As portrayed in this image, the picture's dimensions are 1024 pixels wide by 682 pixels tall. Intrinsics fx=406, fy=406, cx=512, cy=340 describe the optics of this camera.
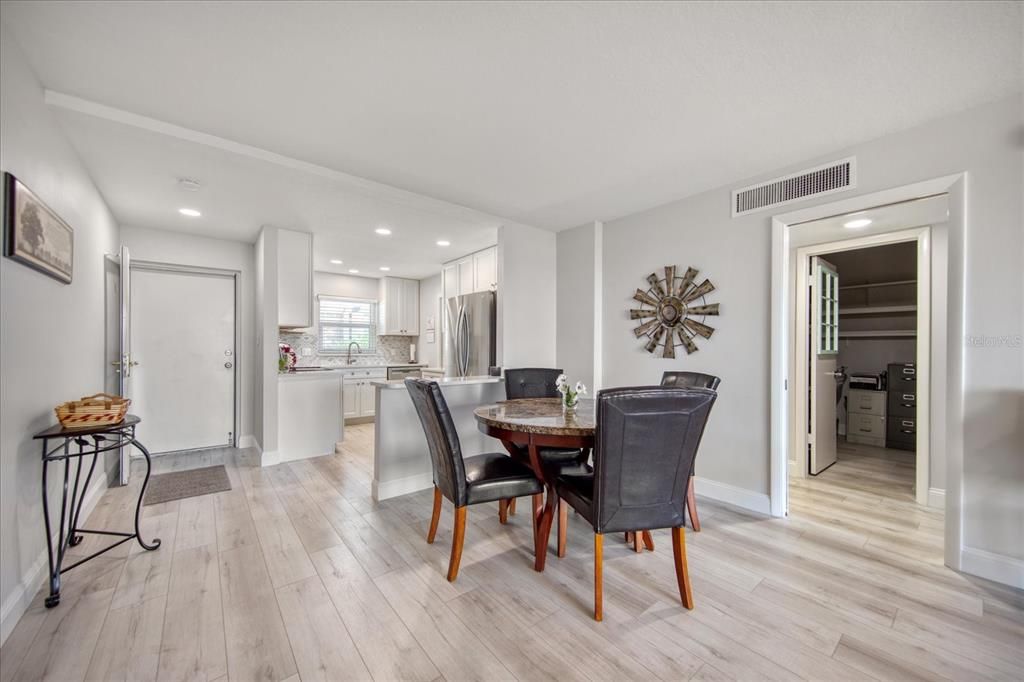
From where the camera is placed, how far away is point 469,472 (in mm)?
2213

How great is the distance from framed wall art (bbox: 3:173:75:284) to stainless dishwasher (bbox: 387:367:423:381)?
3.99 m

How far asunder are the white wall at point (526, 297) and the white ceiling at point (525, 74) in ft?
4.33

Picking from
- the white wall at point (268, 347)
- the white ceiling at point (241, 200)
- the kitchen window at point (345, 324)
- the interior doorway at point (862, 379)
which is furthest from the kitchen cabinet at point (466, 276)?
the interior doorway at point (862, 379)

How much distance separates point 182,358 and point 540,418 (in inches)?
165

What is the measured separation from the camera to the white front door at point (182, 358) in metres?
4.12

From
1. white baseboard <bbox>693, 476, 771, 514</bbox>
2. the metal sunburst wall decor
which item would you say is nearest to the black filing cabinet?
white baseboard <bbox>693, 476, 771, 514</bbox>

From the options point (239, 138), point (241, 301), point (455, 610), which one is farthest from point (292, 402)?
point (455, 610)

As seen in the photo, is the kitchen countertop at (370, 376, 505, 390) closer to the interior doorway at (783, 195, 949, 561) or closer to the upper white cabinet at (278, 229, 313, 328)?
Answer: the upper white cabinet at (278, 229, 313, 328)

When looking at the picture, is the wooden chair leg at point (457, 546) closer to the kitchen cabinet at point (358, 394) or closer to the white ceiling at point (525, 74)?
the white ceiling at point (525, 74)

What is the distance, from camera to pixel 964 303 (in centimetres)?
217

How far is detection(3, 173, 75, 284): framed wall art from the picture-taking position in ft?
5.32

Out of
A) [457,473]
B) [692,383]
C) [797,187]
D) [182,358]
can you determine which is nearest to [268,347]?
[182,358]

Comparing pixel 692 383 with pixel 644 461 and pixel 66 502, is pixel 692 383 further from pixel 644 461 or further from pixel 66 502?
pixel 66 502

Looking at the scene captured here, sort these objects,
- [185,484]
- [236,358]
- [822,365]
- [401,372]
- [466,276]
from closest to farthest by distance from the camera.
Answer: [185,484]
[822,365]
[236,358]
[466,276]
[401,372]
